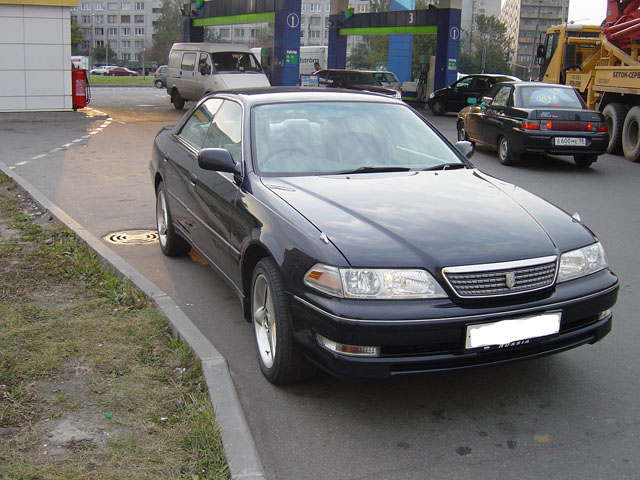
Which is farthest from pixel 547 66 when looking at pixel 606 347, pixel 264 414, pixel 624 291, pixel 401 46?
pixel 401 46

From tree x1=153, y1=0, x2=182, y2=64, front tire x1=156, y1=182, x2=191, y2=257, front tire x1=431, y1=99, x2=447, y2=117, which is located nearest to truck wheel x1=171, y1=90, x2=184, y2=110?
front tire x1=431, y1=99, x2=447, y2=117

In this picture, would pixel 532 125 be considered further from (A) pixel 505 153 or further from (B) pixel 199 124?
(B) pixel 199 124

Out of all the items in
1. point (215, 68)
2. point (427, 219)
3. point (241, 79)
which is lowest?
point (427, 219)

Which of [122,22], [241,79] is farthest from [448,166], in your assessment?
[122,22]

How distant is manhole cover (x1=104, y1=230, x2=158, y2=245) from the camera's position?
7.32 m

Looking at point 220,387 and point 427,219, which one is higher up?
point 427,219

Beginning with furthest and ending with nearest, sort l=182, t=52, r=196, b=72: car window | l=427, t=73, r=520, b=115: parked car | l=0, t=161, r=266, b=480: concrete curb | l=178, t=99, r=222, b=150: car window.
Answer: l=427, t=73, r=520, b=115: parked car, l=182, t=52, r=196, b=72: car window, l=178, t=99, r=222, b=150: car window, l=0, t=161, r=266, b=480: concrete curb

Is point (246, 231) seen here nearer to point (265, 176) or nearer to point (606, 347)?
point (265, 176)

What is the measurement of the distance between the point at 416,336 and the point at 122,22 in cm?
14566

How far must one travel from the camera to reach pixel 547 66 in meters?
20.8

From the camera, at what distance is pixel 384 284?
3404mm

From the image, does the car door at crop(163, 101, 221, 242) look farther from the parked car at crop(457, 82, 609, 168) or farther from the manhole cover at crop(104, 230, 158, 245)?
the parked car at crop(457, 82, 609, 168)

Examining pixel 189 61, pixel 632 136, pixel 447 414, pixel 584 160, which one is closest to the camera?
pixel 447 414

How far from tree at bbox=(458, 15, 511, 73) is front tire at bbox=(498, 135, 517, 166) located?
233 feet
